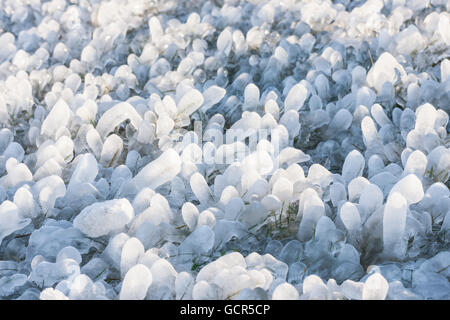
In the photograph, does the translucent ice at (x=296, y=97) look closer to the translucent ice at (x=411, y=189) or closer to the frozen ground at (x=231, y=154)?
the frozen ground at (x=231, y=154)

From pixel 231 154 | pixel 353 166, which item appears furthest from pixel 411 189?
pixel 231 154

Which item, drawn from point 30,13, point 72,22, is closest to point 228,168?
point 72,22

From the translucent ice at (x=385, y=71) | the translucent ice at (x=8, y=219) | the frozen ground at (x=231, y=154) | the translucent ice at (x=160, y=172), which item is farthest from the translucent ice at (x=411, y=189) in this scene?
the translucent ice at (x=8, y=219)

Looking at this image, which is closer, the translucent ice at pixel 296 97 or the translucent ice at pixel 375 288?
the translucent ice at pixel 375 288

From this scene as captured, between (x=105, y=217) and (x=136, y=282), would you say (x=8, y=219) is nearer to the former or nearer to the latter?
(x=105, y=217)

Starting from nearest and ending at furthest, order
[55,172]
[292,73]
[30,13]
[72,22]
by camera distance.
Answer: [55,172]
[292,73]
[72,22]
[30,13]

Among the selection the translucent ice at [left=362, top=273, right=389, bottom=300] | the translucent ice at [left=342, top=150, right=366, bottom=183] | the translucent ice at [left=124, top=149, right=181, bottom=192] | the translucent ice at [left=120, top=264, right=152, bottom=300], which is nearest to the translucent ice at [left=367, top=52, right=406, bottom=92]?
the translucent ice at [left=342, top=150, right=366, bottom=183]
